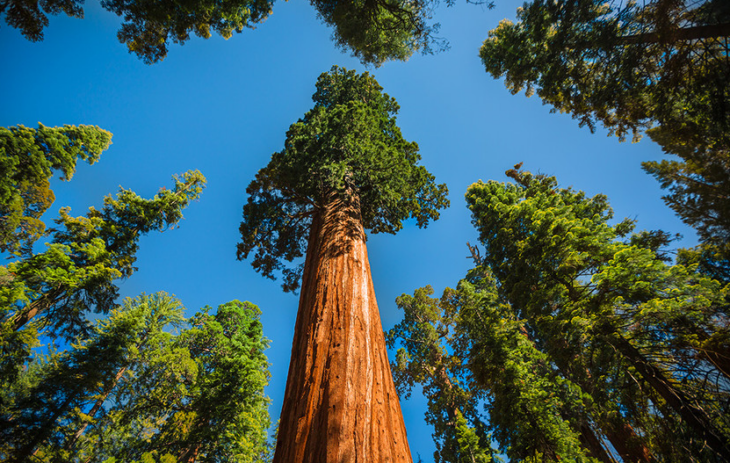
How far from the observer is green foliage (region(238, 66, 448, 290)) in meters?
5.78

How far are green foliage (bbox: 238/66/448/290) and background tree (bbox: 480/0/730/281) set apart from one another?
385 centimetres

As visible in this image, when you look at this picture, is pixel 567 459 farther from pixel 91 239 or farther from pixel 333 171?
pixel 91 239

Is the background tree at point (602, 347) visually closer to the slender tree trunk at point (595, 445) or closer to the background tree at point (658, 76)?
the slender tree trunk at point (595, 445)

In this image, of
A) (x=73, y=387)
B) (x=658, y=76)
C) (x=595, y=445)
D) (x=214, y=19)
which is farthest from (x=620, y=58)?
(x=73, y=387)

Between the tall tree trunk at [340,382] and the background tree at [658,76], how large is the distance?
6.26 m

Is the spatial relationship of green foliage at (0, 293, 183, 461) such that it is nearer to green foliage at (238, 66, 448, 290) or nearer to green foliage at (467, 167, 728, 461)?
green foliage at (238, 66, 448, 290)

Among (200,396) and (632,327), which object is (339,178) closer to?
(632,327)

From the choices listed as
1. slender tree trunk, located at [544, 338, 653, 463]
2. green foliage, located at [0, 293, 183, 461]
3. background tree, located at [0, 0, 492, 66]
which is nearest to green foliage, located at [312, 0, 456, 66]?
background tree, located at [0, 0, 492, 66]

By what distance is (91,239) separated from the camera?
1038cm

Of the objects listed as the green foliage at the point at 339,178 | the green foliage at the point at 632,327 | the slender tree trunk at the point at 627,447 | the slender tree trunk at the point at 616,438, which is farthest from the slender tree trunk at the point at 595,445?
the green foliage at the point at 339,178

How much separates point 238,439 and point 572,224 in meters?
14.2

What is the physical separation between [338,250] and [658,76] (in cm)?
696

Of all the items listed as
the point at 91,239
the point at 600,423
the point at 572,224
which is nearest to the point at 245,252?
the point at 91,239

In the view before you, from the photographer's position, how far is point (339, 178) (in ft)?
16.9
